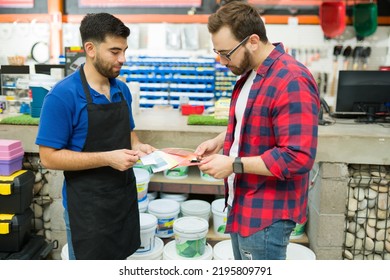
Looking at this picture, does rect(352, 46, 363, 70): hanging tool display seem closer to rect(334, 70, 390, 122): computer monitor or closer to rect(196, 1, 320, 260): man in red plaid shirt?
rect(334, 70, 390, 122): computer monitor

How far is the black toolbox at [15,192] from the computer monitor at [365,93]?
9.19ft

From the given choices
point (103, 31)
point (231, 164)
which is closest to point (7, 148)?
point (103, 31)

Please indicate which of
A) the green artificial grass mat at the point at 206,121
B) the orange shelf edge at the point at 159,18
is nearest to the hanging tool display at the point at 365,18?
the orange shelf edge at the point at 159,18

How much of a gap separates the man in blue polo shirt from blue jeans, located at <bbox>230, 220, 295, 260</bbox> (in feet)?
2.12

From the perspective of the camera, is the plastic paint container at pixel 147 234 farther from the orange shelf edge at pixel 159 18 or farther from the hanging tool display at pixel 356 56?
the hanging tool display at pixel 356 56

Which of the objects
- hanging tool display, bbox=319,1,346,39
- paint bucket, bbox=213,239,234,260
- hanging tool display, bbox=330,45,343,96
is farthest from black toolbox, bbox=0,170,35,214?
hanging tool display, bbox=319,1,346,39

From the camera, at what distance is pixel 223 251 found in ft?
9.90

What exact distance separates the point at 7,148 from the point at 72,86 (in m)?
1.35

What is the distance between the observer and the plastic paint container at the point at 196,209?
3.29m

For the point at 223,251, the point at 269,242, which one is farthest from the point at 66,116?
the point at 223,251

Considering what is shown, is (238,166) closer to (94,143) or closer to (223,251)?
(94,143)

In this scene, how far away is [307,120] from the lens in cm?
149

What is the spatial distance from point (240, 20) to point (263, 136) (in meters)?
0.49

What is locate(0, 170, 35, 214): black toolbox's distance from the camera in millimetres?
2918
